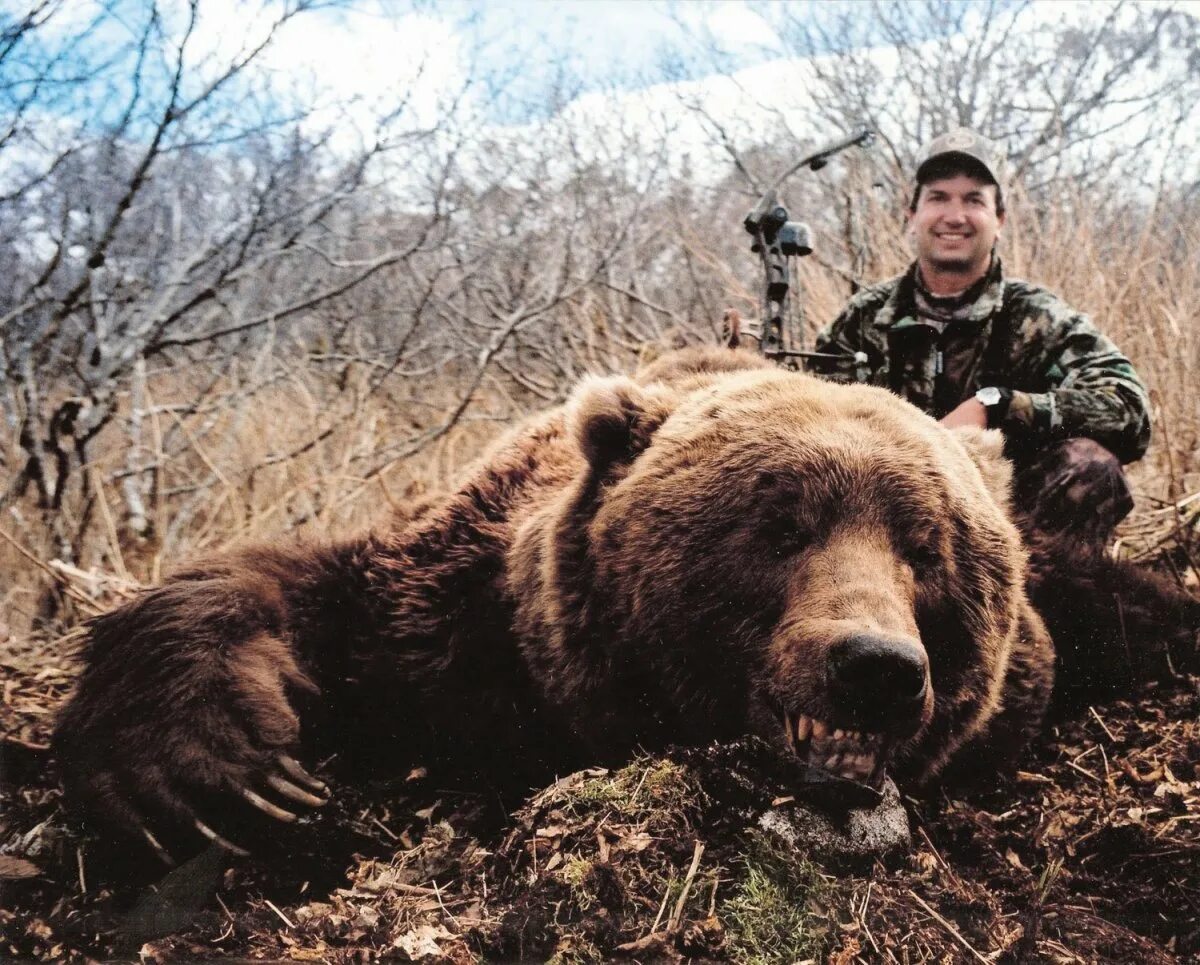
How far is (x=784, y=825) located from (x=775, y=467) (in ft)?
2.29

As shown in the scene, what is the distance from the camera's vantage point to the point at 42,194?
10.5 feet

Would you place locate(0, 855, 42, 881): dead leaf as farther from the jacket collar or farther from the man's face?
the man's face

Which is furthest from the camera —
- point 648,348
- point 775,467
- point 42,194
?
point 648,348

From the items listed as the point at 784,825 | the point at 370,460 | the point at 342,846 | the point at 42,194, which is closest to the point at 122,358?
the point at 42,194

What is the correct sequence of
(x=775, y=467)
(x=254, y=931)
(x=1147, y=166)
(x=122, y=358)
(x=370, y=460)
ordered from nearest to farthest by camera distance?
(x=254, y=931) < (x=775, y=467) < (x=122, y=358) < (x=1147, y=166) < (x=370, y=460)

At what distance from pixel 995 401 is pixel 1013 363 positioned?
67cm

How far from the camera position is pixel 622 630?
2209mm

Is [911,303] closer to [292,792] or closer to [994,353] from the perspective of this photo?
[994,353]

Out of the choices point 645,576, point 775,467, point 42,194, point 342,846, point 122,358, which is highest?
point 42,194

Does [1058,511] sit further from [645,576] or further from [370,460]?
[370,460]

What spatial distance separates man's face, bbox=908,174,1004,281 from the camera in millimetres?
3932

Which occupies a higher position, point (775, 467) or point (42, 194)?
point (42, 194)

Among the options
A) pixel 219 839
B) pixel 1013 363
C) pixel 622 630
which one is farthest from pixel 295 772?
pixel 1013 363

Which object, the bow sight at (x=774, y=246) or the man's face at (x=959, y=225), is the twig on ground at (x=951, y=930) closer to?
the bow sight at (x=774, y=246)
